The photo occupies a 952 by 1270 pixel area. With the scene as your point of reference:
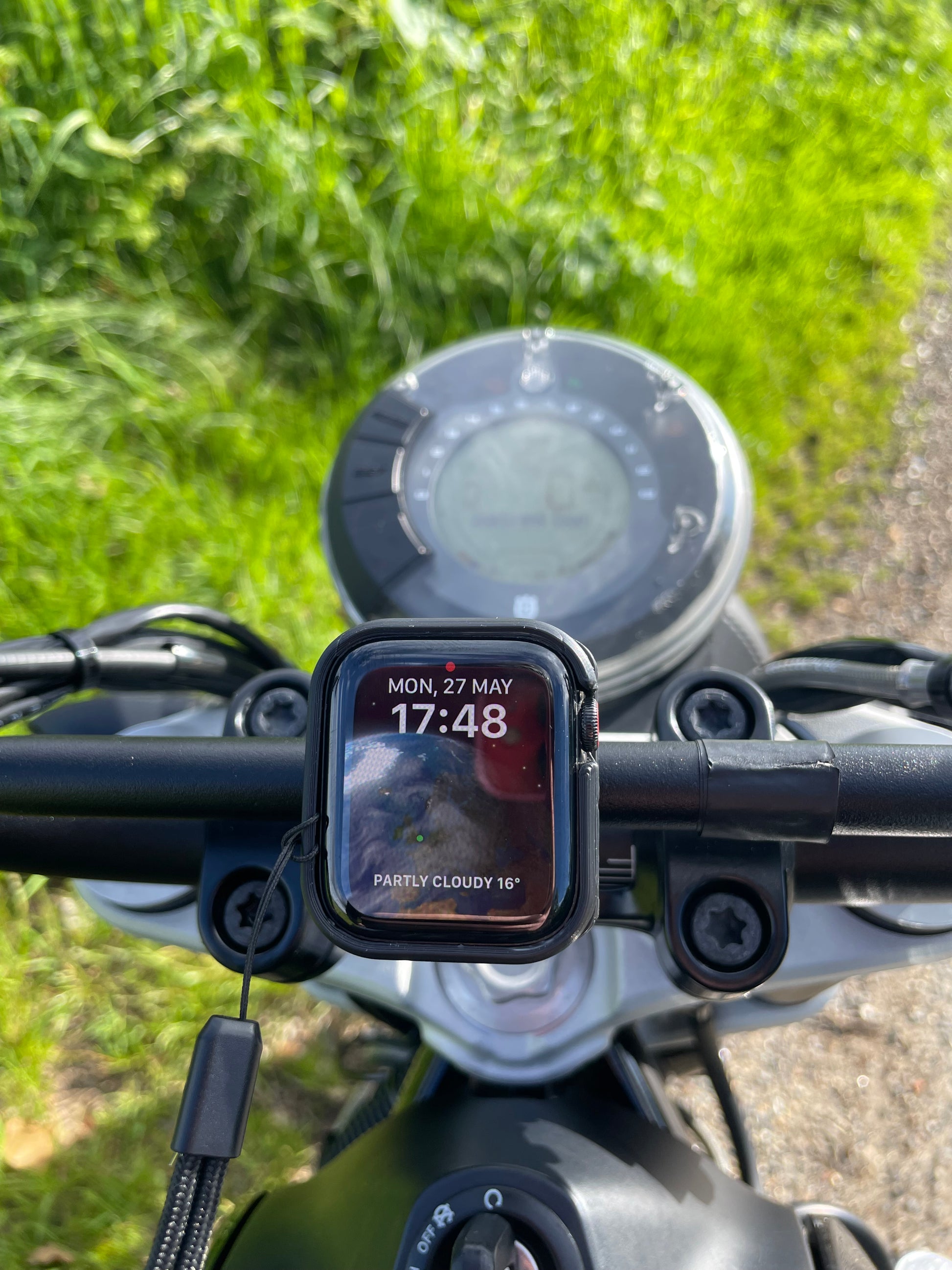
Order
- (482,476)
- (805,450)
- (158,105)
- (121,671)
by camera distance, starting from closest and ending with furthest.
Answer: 1. (121,671)
2. (482,476)
3. (158,105)
4. (805,450)

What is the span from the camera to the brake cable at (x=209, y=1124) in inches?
21.5

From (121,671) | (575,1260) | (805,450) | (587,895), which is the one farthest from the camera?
(805,450)

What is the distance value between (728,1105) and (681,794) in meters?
1.02

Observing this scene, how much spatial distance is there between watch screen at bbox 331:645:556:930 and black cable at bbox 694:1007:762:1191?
824 mm

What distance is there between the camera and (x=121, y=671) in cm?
91

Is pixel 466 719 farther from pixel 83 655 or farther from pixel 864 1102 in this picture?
pixel 864 1102

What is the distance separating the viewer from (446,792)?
1.86ft

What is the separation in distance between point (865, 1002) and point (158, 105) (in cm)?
270

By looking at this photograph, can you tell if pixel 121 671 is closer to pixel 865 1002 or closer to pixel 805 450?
pixel 865 1002

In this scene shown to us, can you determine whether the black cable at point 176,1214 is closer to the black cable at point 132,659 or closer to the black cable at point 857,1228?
the black cable at point 132,659

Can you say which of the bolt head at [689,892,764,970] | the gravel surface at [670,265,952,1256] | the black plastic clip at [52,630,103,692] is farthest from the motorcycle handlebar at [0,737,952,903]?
the gravel surface at [670,265,952,1256]

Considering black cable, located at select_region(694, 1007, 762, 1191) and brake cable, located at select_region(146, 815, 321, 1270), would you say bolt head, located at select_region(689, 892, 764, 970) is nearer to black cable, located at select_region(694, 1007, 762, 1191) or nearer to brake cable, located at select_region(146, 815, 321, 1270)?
brake cable, located at select_region(146, 815, 321, 1270)

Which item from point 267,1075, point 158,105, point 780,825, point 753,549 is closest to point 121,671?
point 780,825

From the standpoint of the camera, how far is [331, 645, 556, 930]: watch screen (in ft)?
1.82
